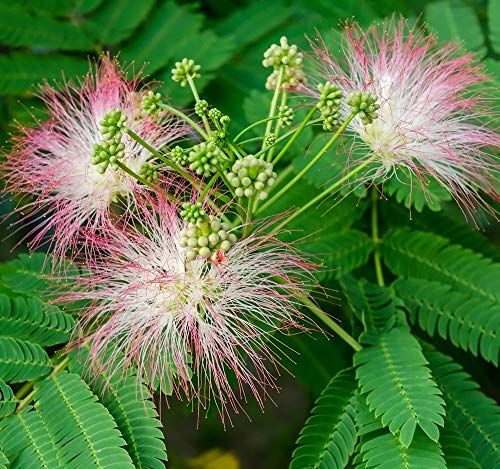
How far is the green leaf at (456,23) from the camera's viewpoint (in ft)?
10.2

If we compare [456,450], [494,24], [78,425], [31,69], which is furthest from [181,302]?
[494,24]

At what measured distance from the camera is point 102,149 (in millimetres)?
2074

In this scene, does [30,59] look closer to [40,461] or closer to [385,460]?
[40,461]

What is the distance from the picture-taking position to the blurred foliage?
2354mm

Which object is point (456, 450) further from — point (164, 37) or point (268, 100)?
point (164, 37)

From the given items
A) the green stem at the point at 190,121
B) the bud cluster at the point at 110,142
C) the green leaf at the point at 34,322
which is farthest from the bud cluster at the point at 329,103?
the green leaf at the point at 34,322

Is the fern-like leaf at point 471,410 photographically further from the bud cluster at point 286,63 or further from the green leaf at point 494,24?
the green leaf at point 494,24

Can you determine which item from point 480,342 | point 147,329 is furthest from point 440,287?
point 147,329

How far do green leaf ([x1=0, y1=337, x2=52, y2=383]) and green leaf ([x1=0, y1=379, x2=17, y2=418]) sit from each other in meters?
0.03

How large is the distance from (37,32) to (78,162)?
3.72 feet

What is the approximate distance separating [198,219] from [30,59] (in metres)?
1.72

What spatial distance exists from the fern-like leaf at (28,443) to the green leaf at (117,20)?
198 cm

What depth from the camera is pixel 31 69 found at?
3.24 metres

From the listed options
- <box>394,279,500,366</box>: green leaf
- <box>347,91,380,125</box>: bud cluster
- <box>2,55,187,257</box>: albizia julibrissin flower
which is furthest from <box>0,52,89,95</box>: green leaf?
<box>394,279,500,366</box>: green leaf
